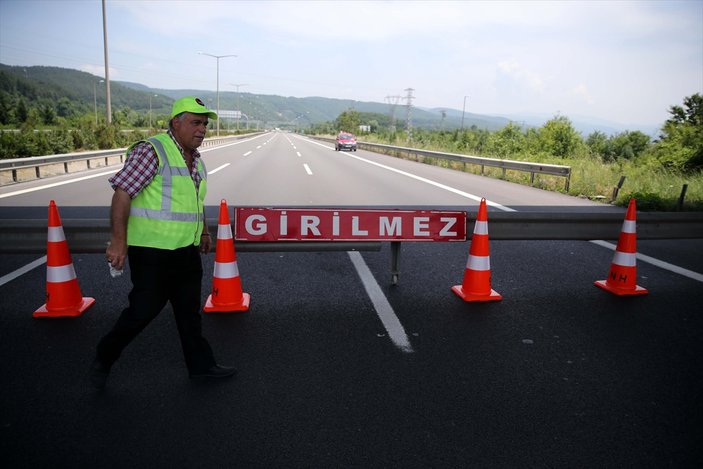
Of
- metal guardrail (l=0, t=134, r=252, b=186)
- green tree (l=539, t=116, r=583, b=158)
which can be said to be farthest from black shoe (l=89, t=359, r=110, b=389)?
green tree (l=539, t=116, r=583, b=158)

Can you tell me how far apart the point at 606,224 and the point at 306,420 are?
461cm

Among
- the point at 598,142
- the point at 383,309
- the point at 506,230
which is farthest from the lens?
the point at 598,142

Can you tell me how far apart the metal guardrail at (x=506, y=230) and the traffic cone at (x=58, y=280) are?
25cm

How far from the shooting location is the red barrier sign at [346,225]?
4.96 metres

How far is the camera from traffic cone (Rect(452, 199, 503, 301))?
5.13m

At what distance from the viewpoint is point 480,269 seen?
514 cm

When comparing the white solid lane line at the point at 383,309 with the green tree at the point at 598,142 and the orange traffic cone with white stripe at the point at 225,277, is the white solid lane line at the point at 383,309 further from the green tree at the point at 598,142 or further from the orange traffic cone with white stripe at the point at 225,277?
the green tree at the point at 598,142

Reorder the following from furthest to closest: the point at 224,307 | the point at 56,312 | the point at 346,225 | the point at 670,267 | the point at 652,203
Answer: the point at 652,203 → the point at 670,267 → the point at 346,225 → the point at 224,307 → the point at 56,312

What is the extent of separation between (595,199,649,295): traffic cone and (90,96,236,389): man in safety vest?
464 cm

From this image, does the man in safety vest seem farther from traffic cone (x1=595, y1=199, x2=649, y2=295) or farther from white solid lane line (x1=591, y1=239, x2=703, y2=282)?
white solid lane line (x1=591, y1=239, x2=703, y2=282)

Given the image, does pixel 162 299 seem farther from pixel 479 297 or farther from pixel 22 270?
pixel 22 270

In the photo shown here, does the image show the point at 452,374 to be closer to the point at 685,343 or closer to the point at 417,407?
the point at 417,407

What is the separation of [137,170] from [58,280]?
2320mm

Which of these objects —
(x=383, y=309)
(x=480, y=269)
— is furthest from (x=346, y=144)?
(x=383, y=309)
